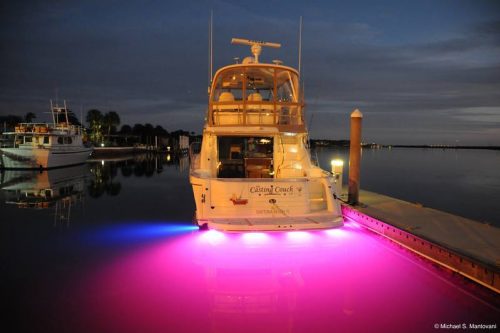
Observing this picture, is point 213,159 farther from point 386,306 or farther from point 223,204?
point 386,306

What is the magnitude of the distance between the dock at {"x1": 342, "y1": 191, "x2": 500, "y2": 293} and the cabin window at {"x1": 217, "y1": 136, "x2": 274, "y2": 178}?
9.75 ft

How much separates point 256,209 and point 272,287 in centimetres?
221

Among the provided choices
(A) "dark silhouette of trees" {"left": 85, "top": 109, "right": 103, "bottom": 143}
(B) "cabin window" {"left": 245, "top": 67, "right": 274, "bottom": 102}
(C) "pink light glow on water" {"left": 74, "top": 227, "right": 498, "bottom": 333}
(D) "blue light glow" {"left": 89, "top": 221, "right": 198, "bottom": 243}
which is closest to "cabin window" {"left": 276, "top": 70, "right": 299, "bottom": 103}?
(B) "cabin window" {"left": 245, "top": 67, "right": 274, "bottom": 102}

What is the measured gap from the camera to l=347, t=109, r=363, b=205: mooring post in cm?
1125

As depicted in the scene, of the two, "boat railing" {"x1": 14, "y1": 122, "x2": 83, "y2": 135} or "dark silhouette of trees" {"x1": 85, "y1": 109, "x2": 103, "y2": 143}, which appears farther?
"dark silhouette of trees" {"x1": 85, "y1": 109, "x2": 103, "y2": 143}

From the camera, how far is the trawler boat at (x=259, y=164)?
322 inches

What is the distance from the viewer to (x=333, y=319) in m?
5.34

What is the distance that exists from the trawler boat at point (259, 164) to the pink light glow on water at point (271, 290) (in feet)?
2.59

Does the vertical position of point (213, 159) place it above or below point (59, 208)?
above

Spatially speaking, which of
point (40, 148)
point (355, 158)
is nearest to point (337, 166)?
point (355, 158)

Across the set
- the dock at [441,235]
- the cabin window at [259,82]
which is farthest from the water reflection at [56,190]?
the dock at [441,235]

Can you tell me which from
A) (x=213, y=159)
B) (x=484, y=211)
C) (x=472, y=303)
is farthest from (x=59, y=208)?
(x=484, y=211)

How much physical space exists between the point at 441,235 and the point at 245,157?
19.3ft
